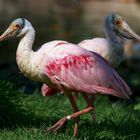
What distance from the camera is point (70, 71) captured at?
6961 mm

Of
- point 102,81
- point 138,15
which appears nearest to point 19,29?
point 102,81

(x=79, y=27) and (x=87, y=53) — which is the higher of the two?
(x=87, y=53)

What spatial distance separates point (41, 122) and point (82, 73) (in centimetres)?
109

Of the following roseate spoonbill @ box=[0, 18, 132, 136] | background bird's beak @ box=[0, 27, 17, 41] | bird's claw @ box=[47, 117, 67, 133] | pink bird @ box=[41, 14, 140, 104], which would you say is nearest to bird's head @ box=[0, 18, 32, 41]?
background bird's beak @ box=[0, 27, 17, 41]

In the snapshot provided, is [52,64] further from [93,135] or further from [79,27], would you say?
[79,27]

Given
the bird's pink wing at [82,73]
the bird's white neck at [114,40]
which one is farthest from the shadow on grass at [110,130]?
the bird's white neck at [114,40]

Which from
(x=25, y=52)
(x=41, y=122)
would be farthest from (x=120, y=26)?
(x=25, y=52)

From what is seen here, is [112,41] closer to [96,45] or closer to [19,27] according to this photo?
[96,45]

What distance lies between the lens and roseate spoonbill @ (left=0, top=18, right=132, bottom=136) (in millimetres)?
6840

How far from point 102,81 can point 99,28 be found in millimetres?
20480

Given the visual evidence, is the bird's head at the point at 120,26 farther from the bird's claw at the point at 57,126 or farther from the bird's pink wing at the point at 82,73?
the bird's claw at the point at 57,126

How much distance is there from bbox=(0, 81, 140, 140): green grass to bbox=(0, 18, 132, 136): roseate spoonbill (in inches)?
10.0

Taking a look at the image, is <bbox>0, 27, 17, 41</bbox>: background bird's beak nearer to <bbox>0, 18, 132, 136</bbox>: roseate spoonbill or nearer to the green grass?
<bbox>0, 18, 132, 136</bbox>: roseate spoonbill

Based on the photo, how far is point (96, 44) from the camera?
344 inches
